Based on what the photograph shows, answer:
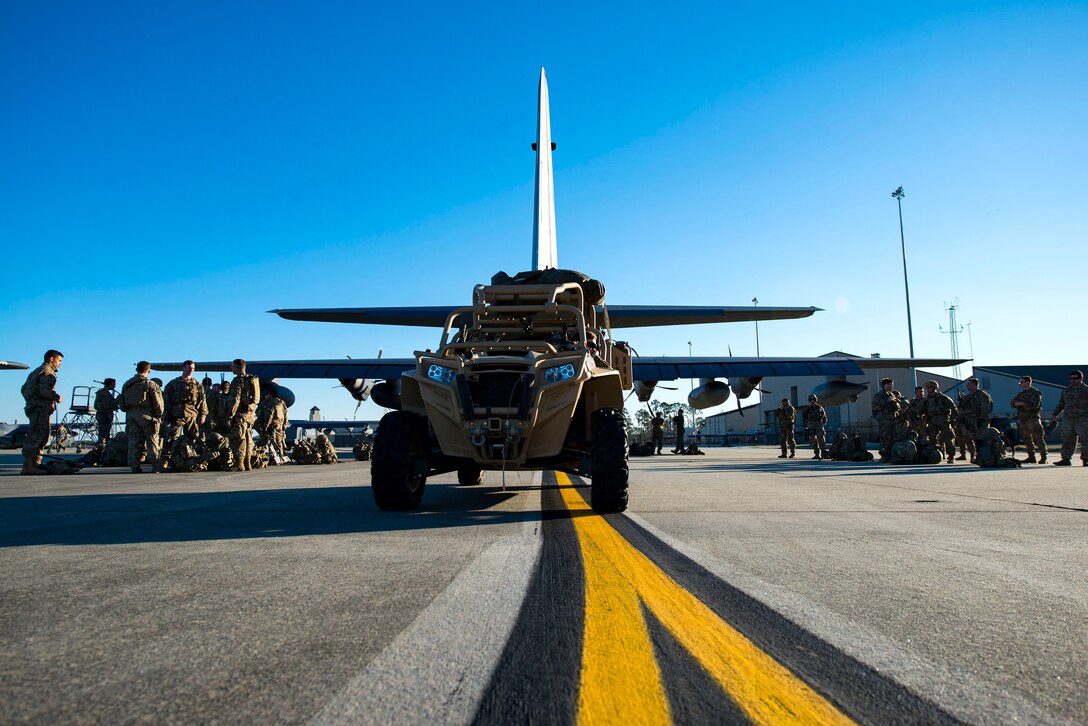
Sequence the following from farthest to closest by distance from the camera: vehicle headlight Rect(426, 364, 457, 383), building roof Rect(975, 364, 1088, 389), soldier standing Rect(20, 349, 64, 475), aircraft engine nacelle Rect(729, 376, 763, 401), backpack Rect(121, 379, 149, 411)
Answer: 1. building roof Rect(975, 364, 1088, 389)
2. aircraft engine nacelle Rect(729, 376, 763, 401)
3. backpack Rect(121, 379, 149, 411)
4. soldier standing Rect(20, 349, 64, 475)
5. vehicle headlight Rect(426, 364, 457, 383)

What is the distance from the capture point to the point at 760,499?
20.4 ft

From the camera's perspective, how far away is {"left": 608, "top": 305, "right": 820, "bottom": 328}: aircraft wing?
16.7 meters

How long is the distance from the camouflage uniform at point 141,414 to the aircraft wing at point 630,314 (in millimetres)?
5588

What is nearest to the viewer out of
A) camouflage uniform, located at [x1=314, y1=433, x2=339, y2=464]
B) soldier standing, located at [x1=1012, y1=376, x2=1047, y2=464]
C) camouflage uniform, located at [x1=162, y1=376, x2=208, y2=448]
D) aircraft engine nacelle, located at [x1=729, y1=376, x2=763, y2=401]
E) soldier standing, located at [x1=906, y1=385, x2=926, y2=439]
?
camouflage uniform, located at [x1=162, y1=376, x2=208, y2=448]

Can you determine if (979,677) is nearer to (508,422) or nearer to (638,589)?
(638,589)

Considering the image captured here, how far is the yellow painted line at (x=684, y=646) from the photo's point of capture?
4.26 ft

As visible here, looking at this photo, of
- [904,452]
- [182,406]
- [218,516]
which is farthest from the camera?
[904,452]

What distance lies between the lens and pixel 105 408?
1541 cm

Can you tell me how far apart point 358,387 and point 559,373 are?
1608cm

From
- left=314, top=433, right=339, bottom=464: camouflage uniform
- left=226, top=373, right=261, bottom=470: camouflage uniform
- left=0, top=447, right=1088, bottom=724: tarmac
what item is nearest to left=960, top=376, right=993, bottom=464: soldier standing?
left=0, top=447, right=1088, bottom=724: tarmac

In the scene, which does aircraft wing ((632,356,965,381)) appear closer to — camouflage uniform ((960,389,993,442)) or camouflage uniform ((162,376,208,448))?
camouflage uniform ((960,389,993,442))

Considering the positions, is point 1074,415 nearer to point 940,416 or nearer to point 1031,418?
point 1031,418

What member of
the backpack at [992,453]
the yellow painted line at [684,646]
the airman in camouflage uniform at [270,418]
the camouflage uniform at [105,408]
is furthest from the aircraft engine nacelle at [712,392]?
the yellow painted line at [684,646]

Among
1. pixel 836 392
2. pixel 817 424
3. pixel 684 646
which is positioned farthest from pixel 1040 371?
pixel 684 646
